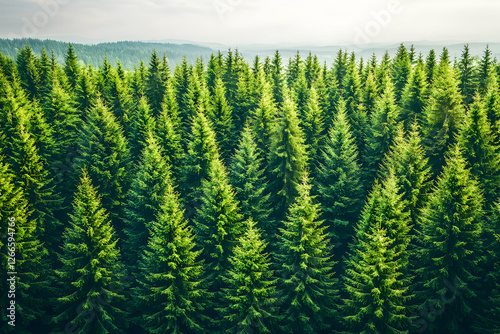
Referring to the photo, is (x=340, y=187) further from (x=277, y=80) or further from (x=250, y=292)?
(x=277, y=80)

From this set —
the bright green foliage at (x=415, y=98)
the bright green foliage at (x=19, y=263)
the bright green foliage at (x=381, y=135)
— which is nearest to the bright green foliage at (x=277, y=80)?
the bright green foliage at (x=415, y=98)

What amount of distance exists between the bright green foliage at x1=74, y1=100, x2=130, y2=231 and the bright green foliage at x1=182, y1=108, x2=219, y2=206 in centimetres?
653

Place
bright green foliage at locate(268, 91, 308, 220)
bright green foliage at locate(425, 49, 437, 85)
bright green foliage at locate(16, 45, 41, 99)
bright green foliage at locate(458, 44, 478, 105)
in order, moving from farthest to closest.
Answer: bright green foliage at locate(16, 45, 41, 99) < bright green foliage at locate(425, 49, 437, 85) < bright green foliage at locate(458, 44, 478, 105) < bright green foliage at locate(268, 91, 308, 220)

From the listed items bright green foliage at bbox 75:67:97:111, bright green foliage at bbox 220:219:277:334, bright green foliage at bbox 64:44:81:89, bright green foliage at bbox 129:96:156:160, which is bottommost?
bright green foliage at bbox 220:219:277:334

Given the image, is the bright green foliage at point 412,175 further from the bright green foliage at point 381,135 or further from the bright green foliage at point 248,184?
the bright green foliage at point 248,184

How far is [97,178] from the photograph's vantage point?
31156mm

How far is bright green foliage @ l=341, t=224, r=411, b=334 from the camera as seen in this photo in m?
20.0

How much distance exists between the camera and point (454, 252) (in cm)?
2225

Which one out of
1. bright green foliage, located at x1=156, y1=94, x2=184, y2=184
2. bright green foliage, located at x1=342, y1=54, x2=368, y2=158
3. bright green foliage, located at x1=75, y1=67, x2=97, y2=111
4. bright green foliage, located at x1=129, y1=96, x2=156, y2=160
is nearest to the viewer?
bright green foliage, located at x1=156, y1=94, x2=184, y2=184

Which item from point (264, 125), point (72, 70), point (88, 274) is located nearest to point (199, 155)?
point (264, 125)

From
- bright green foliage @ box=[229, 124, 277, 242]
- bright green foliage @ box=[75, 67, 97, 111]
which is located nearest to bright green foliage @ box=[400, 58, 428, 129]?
bright green foliage @ box=[229, 124, 277, 242]

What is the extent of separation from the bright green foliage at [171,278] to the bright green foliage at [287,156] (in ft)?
33.8

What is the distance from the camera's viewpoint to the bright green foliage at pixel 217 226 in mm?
24500

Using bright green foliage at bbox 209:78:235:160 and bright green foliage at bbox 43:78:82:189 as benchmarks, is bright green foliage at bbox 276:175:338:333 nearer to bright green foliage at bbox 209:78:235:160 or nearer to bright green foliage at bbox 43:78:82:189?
bright green foliage at bbox 209:78:235:160
